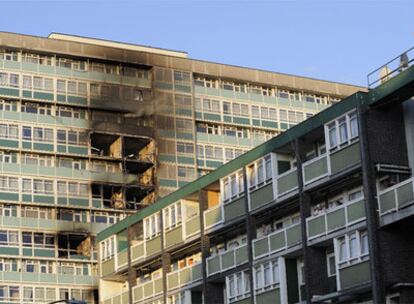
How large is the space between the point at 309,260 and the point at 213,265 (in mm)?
10469

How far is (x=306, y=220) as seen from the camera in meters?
50.6

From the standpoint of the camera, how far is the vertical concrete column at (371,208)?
4491cm

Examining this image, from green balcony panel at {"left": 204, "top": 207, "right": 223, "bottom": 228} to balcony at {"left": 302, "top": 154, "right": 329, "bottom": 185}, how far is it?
29.4 feet

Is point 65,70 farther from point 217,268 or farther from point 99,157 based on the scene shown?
point 217,268

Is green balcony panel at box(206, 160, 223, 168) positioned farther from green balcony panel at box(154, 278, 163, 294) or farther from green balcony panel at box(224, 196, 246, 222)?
green balcony panel at box(224, 196, 246, 222)

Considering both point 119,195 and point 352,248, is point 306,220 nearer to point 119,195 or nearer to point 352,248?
point 352,248

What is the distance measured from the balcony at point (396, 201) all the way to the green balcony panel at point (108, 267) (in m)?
29.9

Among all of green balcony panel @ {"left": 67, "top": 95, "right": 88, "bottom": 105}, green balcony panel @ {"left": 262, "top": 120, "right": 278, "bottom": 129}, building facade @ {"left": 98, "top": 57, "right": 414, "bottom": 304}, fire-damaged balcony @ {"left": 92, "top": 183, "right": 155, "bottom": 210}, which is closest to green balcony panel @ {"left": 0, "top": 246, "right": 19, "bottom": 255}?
fire-damaged balcony @ {"left": 92, "top": 183, "right": 155, "bottom": 210}

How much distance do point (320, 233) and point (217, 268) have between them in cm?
1108

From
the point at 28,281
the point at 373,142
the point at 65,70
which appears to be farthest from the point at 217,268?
the point at 65,70

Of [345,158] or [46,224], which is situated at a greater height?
[46,224]

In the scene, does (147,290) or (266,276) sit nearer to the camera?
(266,276)

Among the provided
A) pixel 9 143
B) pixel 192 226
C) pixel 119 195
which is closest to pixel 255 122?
pixel 119 195

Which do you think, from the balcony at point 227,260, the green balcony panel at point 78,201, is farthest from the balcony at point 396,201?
the green balcony panel at point 78,201
